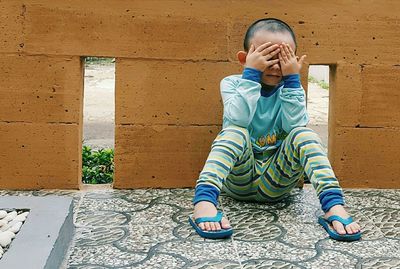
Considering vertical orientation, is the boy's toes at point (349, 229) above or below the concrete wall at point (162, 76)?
below

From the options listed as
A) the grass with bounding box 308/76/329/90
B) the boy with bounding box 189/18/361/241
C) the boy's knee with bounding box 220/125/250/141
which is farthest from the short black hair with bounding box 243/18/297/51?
the grass with bounding box 308/76/329/90

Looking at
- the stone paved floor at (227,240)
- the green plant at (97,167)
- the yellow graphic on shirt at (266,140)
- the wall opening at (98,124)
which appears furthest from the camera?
the wall opening at (98,124)

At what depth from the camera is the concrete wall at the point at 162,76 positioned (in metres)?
3.86

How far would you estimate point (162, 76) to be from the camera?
13.0 ft

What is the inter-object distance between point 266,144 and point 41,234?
148cm

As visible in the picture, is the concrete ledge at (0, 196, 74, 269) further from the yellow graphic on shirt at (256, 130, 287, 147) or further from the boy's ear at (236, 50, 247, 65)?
the boy's ear at (236, 50, 247, 65)

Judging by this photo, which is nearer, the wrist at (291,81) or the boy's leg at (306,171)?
the boy's leg at (306,171)

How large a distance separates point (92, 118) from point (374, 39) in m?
5.15

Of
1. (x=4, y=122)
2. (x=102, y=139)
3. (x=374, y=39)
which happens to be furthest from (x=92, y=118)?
(x=374, y=39)

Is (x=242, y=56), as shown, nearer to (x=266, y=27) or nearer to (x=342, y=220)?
(x=266, y=27)

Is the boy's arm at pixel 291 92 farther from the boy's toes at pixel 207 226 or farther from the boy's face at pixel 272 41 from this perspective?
the boy's toes at pixel 207 226

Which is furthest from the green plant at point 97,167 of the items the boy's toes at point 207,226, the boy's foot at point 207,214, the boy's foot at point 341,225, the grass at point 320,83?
the grass at point 320,83

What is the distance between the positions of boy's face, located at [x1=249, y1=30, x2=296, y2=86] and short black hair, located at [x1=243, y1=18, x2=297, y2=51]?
0.03m

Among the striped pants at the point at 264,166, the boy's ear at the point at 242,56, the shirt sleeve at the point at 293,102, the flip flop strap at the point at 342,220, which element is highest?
the boy's ear at the point at 242,56
